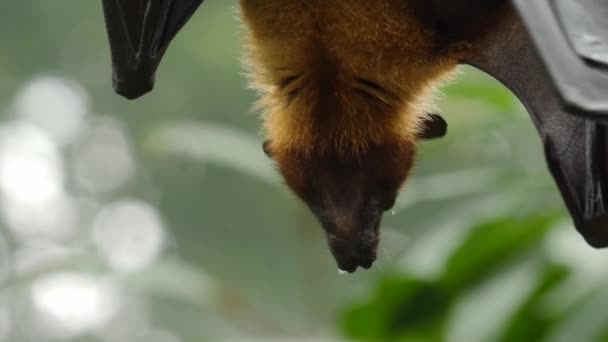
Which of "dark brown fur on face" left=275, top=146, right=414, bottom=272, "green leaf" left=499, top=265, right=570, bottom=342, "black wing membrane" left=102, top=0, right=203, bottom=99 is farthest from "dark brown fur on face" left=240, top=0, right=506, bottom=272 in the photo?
"green leaf" left=499, top=265, right=570, bottom=342

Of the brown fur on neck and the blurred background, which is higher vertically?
the brown fur on neck

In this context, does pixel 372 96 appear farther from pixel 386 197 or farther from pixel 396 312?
pixel 396 312

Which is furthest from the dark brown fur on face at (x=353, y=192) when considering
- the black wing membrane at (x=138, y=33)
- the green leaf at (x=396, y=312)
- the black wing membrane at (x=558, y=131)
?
the green leaf at (x=396, y=312)

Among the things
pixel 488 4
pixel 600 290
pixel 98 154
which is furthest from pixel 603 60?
pixel 98 154

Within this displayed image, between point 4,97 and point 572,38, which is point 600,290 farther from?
point 4,97

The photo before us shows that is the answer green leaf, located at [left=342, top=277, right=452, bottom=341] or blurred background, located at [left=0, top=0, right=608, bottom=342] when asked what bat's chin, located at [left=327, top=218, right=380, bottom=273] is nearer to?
blurred background, located at [left=0, top=0, right=608, bottom=342]

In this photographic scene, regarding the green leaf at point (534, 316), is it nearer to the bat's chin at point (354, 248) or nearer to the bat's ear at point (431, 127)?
the bat's ear at point (431, 127)
